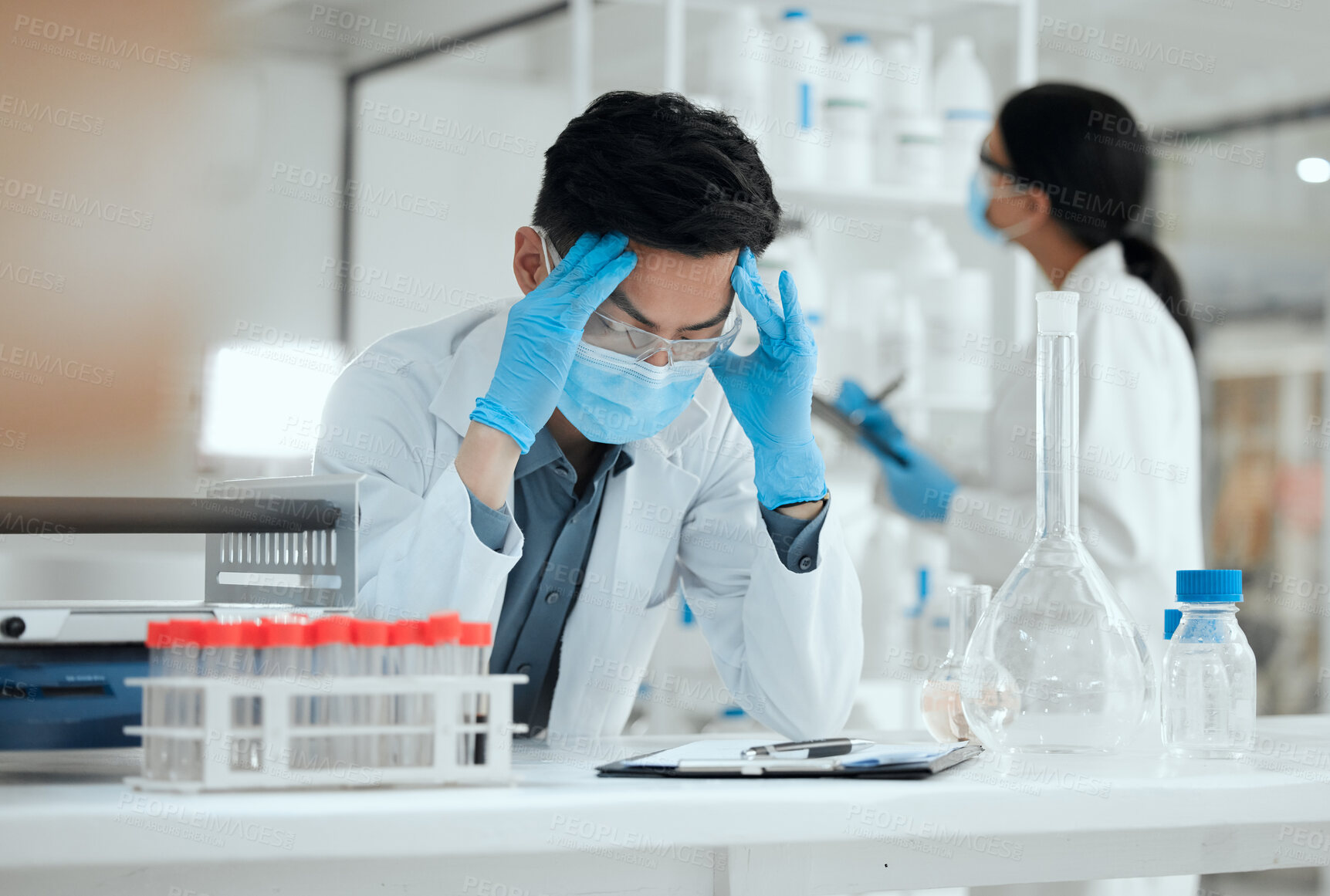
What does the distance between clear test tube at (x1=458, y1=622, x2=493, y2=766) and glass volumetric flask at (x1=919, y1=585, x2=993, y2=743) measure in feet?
1.51

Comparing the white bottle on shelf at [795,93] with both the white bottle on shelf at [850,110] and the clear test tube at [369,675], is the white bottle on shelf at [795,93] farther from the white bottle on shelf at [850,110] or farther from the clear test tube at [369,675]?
the clear test tube at [369,675]

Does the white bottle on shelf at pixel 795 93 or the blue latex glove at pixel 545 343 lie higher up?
the white bottle on shelf at pixel 795 93

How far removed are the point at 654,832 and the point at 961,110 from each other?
2.32 m

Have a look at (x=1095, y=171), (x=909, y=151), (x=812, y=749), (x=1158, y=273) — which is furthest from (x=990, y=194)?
(x=812, y=749)

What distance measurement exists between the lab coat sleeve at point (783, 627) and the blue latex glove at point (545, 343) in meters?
0.29

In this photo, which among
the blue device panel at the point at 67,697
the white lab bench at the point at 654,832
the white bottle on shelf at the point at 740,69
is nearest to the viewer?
the white lab bench at the point at 654,832

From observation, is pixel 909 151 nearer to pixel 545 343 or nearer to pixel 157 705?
pixel 545 343

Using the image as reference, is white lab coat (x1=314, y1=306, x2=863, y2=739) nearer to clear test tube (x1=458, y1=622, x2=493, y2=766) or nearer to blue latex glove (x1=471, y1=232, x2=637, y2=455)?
blue latex glove (x1=471, y1=232, x2=637, y2=455)

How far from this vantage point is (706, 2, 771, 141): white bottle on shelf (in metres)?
2.55

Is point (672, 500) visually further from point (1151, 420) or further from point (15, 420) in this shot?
point (15, 420)

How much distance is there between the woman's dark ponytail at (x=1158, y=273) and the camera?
7.00 feet

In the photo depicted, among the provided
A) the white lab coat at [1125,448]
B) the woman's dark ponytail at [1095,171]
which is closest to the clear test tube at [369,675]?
the white lab coat at [1125,448]

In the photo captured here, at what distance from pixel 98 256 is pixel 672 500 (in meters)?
2.58

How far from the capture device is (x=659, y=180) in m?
1.21
